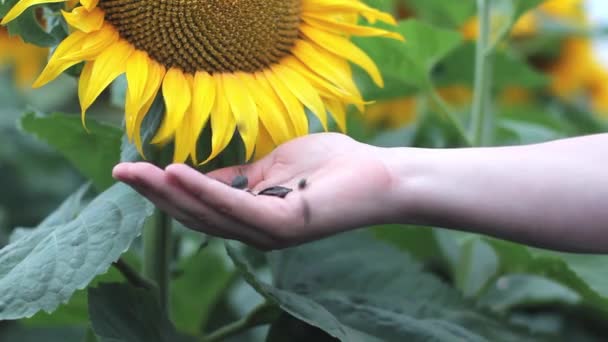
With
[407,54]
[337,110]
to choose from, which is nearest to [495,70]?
[407,54]

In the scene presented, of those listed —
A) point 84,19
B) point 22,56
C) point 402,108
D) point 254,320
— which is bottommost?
point 22,56

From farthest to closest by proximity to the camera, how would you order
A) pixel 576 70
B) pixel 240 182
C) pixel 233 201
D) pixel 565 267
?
pixel 576 70 → pixel 565 267 → pixel 240 182 → pixel 233 201

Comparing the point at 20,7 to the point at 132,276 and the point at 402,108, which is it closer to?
the point at 132,276

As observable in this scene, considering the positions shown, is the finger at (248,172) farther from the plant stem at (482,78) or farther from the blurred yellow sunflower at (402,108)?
the blurred yellow sunflower at (402,108)

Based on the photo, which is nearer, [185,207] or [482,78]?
[185,207]

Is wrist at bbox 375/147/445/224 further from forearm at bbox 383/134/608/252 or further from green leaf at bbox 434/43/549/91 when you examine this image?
green leaf at bbox 434/43/549/91

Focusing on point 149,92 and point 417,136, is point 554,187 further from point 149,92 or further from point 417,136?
point 417,136

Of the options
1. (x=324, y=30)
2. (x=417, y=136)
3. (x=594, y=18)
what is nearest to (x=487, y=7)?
(x=417, y=136)

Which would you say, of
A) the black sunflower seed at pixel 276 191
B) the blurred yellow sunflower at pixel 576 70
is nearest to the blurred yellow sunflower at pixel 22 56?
the blurred yellow sunflower at pixel 576 70
